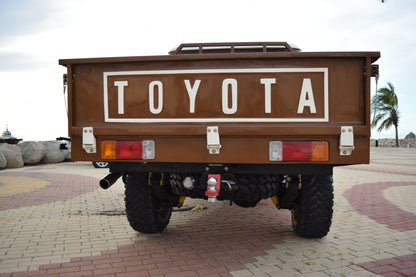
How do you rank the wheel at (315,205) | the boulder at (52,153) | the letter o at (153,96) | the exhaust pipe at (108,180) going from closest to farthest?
the letter o at (153,96)
the exhaust pipe at (108,180)
the wheel at (315,205)
the boulder at (52,153)

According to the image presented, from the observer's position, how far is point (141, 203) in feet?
12.9

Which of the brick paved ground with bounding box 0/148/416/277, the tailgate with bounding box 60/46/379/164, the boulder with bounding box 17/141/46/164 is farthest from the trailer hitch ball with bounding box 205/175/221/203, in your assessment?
the boulder with bounding box 17/141/46/164

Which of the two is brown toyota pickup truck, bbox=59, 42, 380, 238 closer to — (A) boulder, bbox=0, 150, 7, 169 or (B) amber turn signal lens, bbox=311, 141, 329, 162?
(B) amber turn signal lens, bbox=311, 141, 329, 162

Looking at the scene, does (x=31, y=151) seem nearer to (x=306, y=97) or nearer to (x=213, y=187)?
(x=213, y=187)

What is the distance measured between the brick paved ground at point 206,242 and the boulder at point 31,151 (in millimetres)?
9113

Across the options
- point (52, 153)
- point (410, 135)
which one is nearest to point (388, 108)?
point (410, 135)

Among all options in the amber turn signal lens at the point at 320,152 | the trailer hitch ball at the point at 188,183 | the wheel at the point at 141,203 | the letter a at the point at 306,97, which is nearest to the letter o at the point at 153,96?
the trailer hitch ball at the point at 188,183

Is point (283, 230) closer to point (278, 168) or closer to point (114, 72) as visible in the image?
point (278, 168)

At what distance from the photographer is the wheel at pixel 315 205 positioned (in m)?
3.72

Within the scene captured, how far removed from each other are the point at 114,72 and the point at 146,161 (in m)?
0.83

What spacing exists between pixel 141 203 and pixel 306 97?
6.95 feet

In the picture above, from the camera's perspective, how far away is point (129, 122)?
3119 millimetres

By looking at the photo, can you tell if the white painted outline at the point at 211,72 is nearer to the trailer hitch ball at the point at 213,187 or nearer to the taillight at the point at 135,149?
the taillight at the point at 135,149

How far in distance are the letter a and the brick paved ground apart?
145 cm
